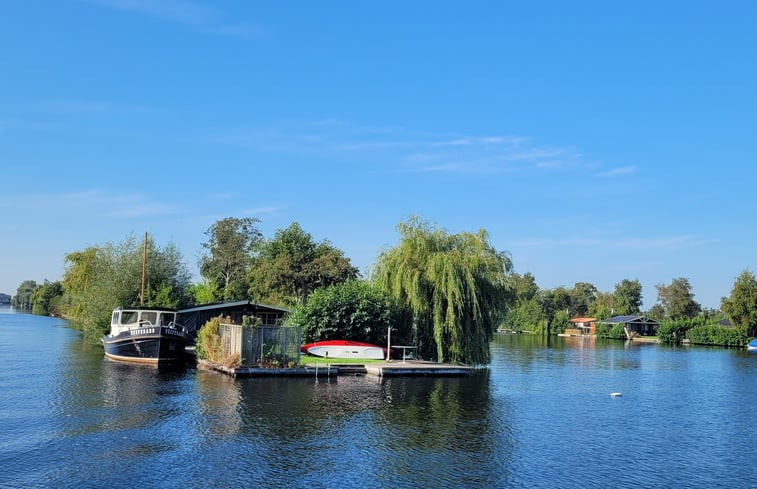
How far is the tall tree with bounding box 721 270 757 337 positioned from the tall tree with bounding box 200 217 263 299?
202ft

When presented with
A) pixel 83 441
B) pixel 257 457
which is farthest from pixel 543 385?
pixel 83 441

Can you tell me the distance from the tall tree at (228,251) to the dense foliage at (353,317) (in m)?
45.0

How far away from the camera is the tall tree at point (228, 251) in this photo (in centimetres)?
8462

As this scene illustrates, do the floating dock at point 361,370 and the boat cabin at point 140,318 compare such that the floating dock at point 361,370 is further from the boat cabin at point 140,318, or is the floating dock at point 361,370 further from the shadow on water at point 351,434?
the boat cabin at point 140,318

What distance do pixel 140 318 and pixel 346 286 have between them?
13436mm

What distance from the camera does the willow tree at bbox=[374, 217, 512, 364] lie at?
35094 millimetres

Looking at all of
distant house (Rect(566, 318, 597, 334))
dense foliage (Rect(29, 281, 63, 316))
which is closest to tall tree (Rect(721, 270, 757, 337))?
distant house (Rect(566, 318, 597, 334))

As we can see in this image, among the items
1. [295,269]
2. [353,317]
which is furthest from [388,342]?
[295,269]

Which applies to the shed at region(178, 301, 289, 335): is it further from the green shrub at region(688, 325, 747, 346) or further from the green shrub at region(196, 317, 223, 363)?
the green shrub at region(688, 325, 747, 346)

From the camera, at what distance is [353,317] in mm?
35844

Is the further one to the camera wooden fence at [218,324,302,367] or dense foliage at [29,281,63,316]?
dense foliage at [29,281,63,316]

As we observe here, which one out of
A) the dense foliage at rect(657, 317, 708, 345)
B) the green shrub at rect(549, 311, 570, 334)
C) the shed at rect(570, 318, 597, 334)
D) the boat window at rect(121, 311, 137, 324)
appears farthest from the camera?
the shed at rect(570, 318, 597, 334)

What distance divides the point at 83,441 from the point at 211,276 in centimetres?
7123

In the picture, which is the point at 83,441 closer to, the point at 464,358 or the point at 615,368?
the point at 464,358
